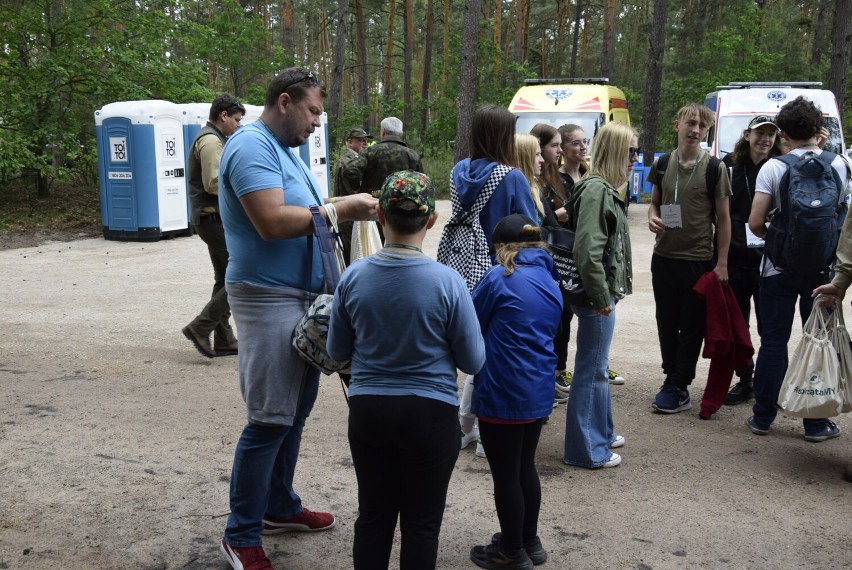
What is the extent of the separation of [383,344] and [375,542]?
654mm

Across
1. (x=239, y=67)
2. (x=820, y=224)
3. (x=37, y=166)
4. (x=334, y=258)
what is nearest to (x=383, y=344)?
(x=334, y=258)

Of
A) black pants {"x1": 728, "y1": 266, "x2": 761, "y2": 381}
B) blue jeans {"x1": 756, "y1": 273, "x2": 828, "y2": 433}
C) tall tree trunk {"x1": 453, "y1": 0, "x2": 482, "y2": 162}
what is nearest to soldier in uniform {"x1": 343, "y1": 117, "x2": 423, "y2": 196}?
black pants {"x1": 728, "y1": 266, "x2": 761, "y2": 381}

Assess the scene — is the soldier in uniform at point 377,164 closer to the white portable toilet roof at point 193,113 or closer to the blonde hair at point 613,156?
the blonde hair at point 613,156

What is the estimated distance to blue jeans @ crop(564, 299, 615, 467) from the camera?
4398 mm

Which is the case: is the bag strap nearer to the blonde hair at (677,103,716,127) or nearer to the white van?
the blonde hair at (677,103,716,127)

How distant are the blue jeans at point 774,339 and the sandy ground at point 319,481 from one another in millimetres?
141

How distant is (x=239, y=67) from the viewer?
32.0 meters

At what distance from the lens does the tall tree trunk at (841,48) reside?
59.9 ft

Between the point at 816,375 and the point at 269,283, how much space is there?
301cm

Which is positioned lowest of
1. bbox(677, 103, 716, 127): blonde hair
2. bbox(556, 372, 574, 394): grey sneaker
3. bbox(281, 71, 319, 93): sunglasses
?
bbox(556, 372, 574, 394): grey sneaker

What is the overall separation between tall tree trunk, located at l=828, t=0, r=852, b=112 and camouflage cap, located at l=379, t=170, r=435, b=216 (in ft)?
59.2

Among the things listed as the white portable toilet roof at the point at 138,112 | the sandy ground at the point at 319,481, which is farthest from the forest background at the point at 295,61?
the sandy ground at the point at 319,481

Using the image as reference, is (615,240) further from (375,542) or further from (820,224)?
(375,542)

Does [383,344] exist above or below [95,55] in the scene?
below
